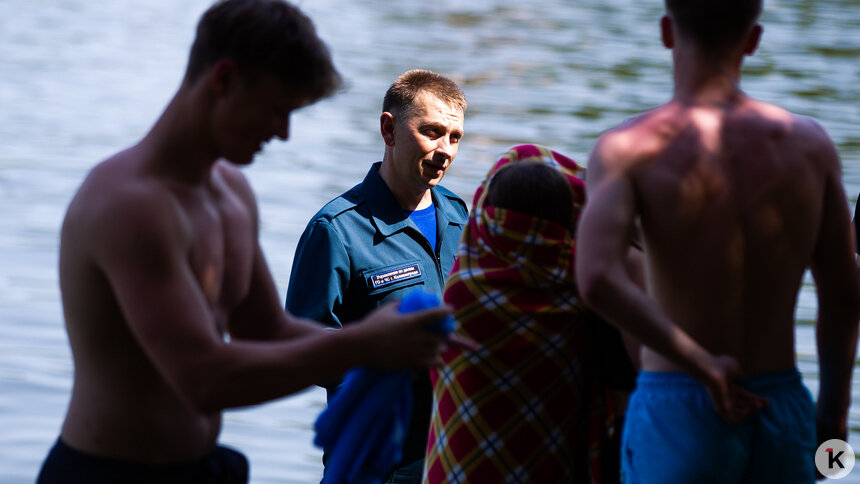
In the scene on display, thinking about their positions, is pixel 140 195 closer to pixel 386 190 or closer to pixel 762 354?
pixel 762 354

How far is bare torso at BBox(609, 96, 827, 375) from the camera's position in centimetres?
264

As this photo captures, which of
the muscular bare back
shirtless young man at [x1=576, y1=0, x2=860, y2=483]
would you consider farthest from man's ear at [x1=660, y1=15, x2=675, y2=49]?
the muscular bare back

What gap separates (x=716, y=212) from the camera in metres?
2.64

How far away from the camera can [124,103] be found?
15141 mm

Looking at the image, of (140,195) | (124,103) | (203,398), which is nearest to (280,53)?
(140,195)

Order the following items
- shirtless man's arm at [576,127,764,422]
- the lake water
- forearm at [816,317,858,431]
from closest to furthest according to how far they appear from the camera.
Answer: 1. shirtless man's arm at [576,127,764,422]
2. forearm at [816,317,858,431]
3. the lake water

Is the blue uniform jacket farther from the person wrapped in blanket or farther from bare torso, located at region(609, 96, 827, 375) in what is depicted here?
bare torso, located at region(609, 96, 827, 375)

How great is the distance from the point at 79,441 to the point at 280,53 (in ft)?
2.80

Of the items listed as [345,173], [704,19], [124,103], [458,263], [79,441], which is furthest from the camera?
[124,103]

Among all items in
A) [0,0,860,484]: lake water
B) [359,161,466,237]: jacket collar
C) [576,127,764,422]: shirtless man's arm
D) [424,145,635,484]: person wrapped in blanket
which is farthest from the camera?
[0,0,860,484]: lake water

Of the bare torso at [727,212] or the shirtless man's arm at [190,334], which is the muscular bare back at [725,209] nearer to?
the bare torso at [727,212]

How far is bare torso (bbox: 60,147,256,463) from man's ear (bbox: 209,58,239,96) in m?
0.21

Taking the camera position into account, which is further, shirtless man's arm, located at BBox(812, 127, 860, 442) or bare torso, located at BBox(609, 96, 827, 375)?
shirtless man's arm, located at BBox(812, 127, 860, 442)

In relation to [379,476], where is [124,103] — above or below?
below
